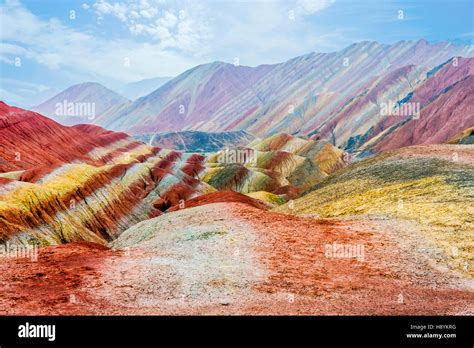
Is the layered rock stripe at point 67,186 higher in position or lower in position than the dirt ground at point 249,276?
higher

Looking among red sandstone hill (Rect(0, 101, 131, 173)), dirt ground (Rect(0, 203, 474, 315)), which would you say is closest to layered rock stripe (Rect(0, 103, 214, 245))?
red sandstone hill (Rect(0, 101, 131, 173))

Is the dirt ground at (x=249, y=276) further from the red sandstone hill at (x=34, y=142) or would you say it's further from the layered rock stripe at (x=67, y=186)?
the red sandstone hill at (x=34, y=142)

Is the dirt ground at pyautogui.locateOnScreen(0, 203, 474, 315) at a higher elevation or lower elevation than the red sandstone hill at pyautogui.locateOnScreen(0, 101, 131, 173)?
lower

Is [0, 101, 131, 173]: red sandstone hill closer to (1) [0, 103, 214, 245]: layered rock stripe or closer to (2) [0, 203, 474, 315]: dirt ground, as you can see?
(1) [0, 103, 214, 245]: layered rock stripe

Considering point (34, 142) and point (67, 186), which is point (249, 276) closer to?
point (67, 186)

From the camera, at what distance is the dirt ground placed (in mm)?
17953

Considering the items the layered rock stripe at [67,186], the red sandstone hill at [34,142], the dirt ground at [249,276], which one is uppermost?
the red sandstone hill at [34,142]

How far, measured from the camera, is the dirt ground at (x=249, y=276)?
17953 mm

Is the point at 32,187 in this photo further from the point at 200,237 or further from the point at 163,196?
the point at 163,196

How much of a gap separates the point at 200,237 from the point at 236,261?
5964mm

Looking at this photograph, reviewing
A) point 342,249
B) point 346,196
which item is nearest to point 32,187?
point 346,196

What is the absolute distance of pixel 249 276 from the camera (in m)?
22.3

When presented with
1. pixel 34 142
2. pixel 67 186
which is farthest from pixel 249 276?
pixel 34 142

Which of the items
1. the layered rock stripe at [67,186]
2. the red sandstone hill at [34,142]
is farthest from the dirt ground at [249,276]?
the red sandstone hill at [34,142]
